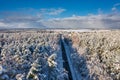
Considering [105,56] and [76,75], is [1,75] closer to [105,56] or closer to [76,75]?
[76,75]

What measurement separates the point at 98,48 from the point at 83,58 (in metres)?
8.66

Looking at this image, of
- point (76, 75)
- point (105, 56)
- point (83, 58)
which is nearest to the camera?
point (76, 75)

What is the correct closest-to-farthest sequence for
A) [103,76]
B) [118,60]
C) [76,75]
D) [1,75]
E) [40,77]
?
[1,75] → [40,77] → [103,76] → [118,60] → [76,75]

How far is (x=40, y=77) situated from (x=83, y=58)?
98.8ft

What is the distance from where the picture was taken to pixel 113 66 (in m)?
45.4

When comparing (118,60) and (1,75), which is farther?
(118,60)

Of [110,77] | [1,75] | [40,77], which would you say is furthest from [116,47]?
[1,75]

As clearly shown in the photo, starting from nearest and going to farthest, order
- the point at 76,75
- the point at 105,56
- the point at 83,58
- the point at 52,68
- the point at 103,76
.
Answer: the point at 52,68
the point at 103,76
the point at 76,75
the point at 105,56
the point at 83,58

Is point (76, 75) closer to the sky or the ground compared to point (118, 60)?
closer to the ground

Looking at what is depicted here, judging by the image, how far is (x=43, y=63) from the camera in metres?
33.4

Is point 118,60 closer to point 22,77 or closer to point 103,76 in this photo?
point 103,76

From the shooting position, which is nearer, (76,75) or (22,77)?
(22,77)

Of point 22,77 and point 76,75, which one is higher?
point 22,77

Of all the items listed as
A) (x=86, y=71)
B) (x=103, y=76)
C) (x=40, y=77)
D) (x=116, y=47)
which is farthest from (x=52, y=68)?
(x=116, y=47)
